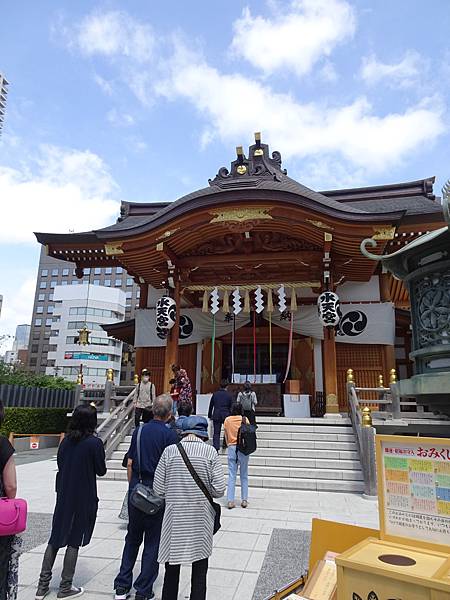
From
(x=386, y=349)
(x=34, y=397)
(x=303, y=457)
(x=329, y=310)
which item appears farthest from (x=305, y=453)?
(x=34, y=397)

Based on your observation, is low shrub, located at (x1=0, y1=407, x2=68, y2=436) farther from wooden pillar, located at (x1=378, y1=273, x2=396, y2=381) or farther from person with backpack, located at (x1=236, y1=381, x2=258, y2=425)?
wooden pillar, located at (x1=378, y1=273, x2=396, y2=381)

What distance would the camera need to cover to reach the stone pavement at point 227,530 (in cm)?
362

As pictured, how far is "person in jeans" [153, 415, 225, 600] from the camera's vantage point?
2758 millimetres

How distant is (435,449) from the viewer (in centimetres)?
171

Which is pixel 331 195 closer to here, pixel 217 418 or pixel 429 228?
pixel 429 228

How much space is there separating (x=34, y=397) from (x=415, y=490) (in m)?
15.1

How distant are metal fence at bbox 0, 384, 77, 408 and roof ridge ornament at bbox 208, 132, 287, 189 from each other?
806 centimetres

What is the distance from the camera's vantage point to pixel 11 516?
246 cm

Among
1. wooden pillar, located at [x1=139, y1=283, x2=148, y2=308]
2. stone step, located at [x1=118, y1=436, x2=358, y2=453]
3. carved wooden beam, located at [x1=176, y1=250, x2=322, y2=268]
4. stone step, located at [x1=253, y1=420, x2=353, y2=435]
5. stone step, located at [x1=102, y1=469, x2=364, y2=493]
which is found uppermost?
carved wooden beam, located at [x1=176, y1=250, x2=322, y2=268]

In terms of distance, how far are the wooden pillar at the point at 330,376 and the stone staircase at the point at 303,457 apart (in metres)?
0.63

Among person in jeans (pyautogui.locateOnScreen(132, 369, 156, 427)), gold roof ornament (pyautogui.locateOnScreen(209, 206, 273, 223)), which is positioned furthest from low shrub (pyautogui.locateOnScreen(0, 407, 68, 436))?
gold roof ornament (pyautogui.locateOnScreen(209, 206, 273, 223))

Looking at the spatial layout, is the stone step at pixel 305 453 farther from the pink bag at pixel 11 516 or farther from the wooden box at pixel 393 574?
the wooden box at pixel 393 574

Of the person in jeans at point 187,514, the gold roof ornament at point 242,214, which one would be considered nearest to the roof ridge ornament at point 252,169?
the gold roof ornament at point 242,214

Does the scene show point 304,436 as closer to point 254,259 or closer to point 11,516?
point 254,259
